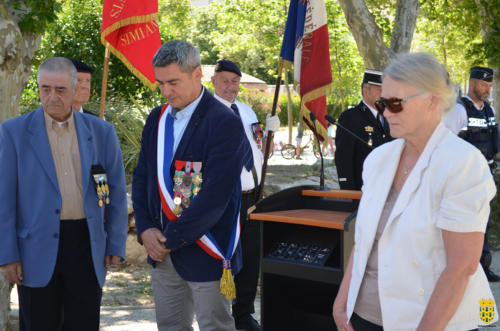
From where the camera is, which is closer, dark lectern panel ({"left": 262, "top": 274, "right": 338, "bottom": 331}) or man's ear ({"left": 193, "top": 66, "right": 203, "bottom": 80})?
man's ear ({"left": 193, "top": 66, "right": 203, "bottom": 80})

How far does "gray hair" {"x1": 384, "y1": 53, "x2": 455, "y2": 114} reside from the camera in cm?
208

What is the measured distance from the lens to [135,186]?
335 centimetres

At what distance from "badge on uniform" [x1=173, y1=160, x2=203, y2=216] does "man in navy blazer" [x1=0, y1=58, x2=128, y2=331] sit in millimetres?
580

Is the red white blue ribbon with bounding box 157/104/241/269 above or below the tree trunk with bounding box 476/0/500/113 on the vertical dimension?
below

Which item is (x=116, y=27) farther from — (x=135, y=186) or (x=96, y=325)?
(x=96, y=325)

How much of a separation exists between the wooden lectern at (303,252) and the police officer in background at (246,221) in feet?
4.69

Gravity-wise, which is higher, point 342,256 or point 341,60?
point 341,60

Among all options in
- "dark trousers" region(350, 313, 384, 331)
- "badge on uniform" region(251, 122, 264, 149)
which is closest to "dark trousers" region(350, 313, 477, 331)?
"dark trousers" region(350, 313, 384, 331)

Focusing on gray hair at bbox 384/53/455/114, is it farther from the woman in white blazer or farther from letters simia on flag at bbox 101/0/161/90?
letters simia on flag at bbox 101/0/161/90

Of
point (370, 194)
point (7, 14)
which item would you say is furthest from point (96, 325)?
point (7, 14)

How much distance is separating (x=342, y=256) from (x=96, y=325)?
5.16 feet

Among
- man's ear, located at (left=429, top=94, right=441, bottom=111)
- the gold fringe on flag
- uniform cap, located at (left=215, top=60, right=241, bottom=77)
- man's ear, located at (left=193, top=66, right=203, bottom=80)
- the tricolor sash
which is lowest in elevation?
the gold fringe on flag

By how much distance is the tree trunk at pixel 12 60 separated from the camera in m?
4.33

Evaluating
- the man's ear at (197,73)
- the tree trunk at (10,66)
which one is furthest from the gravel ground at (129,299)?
the man's ear at (197,73)
